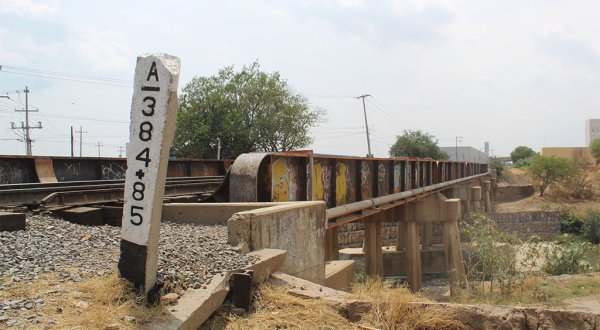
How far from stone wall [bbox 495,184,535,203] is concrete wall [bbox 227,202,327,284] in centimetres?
5437

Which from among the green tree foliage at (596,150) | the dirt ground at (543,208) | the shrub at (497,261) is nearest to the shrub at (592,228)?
the dirt ground at (543,208)

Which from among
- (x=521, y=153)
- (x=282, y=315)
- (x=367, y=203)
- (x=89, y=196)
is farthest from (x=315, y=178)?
(x=521, y=153)

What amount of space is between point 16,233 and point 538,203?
5061 centimetres

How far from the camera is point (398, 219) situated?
69.7 feet

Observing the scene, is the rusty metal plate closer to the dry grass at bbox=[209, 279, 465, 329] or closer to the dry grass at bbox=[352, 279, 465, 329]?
the dry grass at bbox=[209, 279, 465, 329]

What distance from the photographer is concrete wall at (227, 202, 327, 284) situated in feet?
19.1

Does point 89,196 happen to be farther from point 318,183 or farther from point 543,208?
point 543,208

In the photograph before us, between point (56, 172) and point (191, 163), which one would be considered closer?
point (56, 172)

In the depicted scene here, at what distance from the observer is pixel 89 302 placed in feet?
12.5

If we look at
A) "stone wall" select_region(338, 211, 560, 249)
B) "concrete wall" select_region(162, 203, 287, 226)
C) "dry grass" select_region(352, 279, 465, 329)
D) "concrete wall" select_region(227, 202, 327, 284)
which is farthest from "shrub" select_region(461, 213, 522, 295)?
"stone wall" select_region(338, 211, 560, 249)

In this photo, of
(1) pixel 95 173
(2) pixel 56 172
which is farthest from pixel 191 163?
(2) pixel 56 172

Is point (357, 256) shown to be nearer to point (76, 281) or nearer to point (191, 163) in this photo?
point (191, 163)

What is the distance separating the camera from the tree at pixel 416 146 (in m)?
66.4

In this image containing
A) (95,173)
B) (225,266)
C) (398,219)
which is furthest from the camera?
(398,219)
